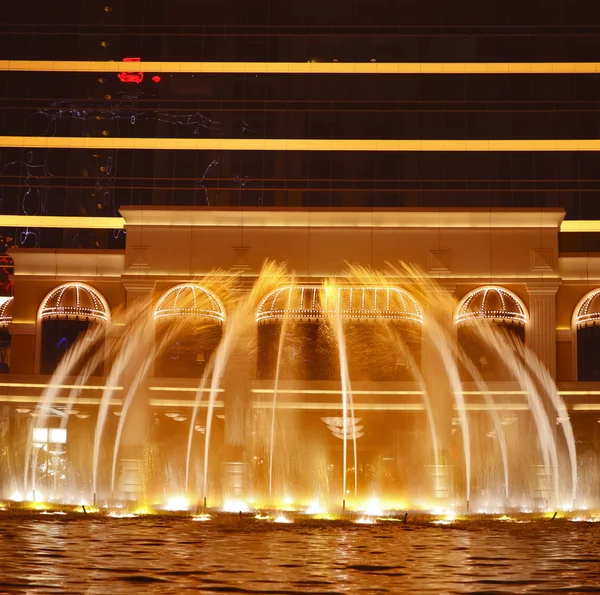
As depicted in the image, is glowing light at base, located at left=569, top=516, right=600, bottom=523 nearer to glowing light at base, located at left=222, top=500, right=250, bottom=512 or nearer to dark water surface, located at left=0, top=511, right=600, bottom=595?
dark water surface, located at left=0, top=511, right=600, bottom=595

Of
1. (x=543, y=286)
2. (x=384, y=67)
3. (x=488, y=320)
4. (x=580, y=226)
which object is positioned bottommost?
(x=488, y=320)

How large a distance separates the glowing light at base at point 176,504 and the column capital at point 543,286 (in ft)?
50.8

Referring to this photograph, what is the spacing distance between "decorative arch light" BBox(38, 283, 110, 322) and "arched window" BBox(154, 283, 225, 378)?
8.90ft

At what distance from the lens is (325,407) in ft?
127

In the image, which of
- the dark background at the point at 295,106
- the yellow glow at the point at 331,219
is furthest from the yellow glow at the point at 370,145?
the yellow glow at the point at 331,219

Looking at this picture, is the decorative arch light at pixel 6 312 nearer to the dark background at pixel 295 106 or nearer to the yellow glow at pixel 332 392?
the dark background at pixel 295 106

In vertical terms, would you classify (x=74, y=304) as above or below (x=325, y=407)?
above

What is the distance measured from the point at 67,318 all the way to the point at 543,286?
1891 cm

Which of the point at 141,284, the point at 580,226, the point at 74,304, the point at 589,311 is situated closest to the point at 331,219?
the point at 141,284

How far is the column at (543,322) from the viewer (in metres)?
38.9

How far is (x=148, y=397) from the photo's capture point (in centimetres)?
3906

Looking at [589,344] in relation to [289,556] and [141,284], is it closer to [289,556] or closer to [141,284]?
[141,284]

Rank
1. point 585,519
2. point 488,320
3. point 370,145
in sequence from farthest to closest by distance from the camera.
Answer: point 370,145
point 488,320
point 585,519

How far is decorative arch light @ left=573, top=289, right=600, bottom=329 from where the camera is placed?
4012 centimetres
